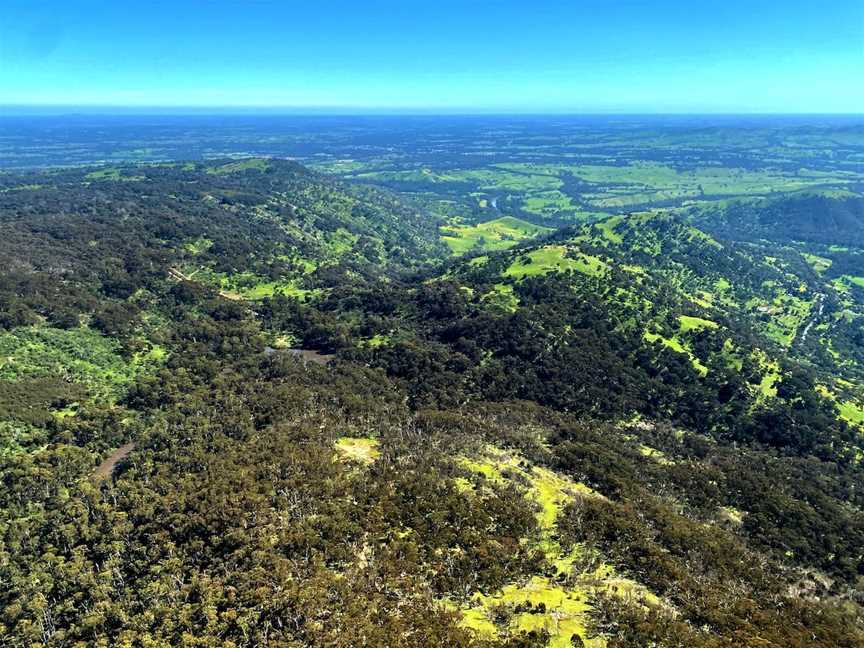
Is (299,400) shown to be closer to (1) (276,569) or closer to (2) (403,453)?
(2) (403,453)

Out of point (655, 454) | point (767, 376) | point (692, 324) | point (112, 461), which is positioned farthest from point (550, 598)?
point (692, 324)

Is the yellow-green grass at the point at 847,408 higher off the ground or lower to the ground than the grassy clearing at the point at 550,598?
lower

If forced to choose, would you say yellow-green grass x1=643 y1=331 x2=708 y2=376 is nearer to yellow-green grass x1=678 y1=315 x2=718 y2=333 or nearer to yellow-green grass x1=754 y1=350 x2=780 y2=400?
yellow-green grass x1=678 y1=315 x2=718 y2=333

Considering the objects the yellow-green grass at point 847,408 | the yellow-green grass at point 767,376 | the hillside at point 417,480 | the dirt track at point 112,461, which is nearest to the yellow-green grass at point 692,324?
the hillside at point 417,480

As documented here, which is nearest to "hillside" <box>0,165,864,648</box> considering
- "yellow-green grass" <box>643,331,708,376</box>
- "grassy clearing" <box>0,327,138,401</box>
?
"grassy clearing" <box>0,327,138,401</box>

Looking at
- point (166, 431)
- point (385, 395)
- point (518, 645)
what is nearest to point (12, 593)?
point (166, 431)

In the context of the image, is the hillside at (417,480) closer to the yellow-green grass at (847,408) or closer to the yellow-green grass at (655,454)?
the yellow-green grass at (847,408)
